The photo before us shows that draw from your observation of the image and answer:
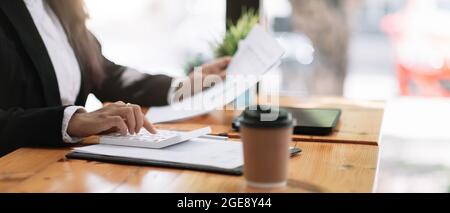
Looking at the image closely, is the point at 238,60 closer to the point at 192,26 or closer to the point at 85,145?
the point at 85,145

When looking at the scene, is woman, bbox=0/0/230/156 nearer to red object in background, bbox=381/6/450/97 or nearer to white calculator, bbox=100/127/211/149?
white calculator, bbox=100/127/211/149

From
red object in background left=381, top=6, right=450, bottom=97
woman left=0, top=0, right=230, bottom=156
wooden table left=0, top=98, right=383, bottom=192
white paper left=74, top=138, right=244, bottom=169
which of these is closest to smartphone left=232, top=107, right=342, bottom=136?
wooden table left=0, top=98, right=383, bottom=192

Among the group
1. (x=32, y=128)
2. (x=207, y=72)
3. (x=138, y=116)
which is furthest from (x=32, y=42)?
(x=207, y=72)

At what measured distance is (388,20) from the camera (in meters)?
2.88

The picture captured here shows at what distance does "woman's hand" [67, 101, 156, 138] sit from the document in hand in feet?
1.19

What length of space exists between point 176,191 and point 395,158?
232cm

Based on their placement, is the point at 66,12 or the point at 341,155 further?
the point at 66,12

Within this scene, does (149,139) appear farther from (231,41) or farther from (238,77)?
(231,41)

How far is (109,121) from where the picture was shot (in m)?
1.28

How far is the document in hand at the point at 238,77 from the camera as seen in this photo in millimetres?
1650

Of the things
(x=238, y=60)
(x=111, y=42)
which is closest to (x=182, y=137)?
(x=238, y=60)

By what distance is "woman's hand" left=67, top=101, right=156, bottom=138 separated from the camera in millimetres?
1284
